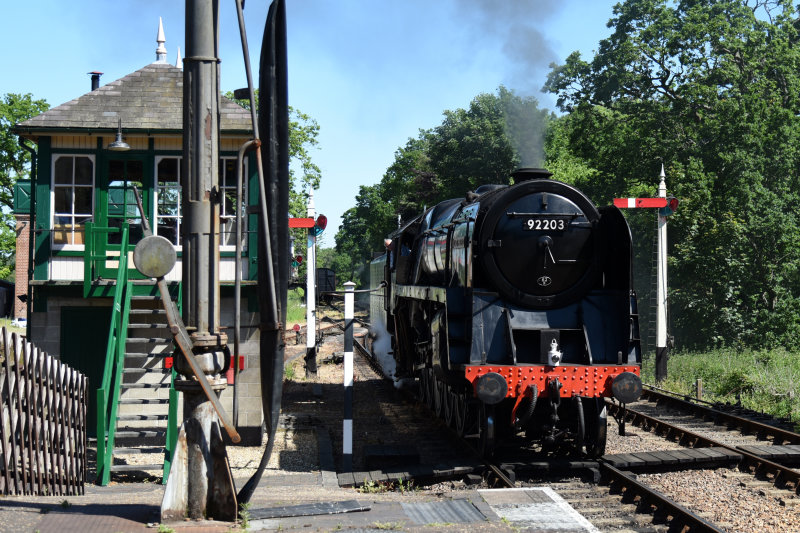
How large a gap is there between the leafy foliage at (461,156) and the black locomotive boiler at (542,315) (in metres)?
3.12

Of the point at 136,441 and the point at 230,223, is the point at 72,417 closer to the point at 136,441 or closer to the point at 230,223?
the point at 136,441

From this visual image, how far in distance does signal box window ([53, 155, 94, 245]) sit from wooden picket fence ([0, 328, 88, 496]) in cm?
322

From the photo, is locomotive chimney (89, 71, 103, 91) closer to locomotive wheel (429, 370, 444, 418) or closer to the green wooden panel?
the green wooden panel

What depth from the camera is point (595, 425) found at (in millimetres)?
8930

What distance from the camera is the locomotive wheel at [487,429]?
347 inches

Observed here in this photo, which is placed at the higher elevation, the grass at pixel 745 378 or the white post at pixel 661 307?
the white post at pixel 661 307

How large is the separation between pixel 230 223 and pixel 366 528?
23.5 ft

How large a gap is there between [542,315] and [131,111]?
6.63m

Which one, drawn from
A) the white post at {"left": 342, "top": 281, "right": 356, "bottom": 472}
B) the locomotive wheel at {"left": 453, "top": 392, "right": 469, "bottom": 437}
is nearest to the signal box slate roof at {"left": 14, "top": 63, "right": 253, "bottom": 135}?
the white post at {"left": 342, "top": 281, "right": 356, "bottom": 472}

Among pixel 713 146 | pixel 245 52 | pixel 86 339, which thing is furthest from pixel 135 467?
pixel 713 146

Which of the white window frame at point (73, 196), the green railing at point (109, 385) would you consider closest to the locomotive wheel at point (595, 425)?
the green railing at point (109, 385)

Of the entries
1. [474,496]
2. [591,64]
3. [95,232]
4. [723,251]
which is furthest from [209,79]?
[591,64]

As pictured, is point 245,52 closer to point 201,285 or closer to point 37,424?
point 201,285

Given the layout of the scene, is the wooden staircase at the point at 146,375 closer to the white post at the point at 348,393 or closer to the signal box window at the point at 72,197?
the signal box window at the point at 72,197
